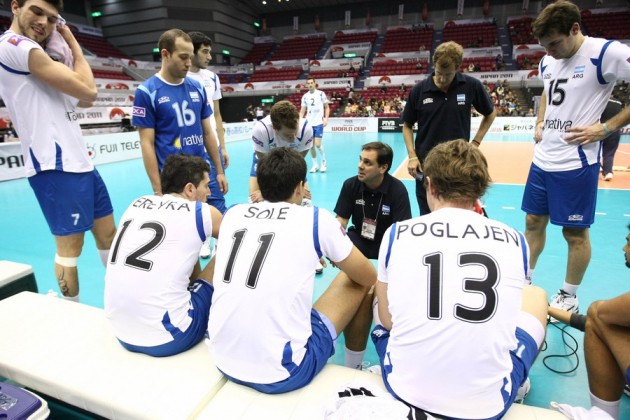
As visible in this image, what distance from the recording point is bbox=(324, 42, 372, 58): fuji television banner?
28.1 m

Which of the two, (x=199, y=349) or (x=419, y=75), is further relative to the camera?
(x=419, y=75)

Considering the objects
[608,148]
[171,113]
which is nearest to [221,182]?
[171,113]

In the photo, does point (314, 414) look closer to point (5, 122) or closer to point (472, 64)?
point (5, 122)

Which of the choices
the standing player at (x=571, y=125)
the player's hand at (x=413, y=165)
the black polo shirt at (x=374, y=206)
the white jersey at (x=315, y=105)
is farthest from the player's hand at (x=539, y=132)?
the white jersey at (x=315, y=105)

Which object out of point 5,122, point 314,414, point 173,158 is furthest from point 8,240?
point 5,122

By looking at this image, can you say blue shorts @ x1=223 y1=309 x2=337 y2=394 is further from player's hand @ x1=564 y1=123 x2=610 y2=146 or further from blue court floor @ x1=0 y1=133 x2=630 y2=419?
player's hand @ x1=564 y1=123 x2=610 y2=146

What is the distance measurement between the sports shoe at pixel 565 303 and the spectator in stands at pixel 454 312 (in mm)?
1574

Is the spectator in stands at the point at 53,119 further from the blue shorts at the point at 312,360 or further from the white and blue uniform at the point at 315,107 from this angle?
the white and blue uniform at the point at 315,107

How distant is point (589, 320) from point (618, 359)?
206 mm

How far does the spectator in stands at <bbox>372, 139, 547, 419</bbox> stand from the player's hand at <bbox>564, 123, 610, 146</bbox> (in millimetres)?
1490

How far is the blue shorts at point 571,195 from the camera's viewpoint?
2475 mm

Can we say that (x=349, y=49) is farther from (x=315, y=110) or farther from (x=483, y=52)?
(x=315, y=110)

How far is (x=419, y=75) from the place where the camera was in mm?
22516

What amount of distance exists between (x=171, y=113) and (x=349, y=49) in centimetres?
2903
